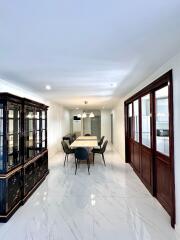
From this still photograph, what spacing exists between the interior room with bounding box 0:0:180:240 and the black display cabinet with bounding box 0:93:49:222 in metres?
0.02

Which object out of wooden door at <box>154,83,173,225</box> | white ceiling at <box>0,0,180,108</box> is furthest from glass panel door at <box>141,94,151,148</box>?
white ceiling at <box>0,0,180,108</box>

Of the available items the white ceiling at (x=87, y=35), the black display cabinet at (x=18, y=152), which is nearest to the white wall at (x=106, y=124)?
the black display cabinet at (x=18, y=152)

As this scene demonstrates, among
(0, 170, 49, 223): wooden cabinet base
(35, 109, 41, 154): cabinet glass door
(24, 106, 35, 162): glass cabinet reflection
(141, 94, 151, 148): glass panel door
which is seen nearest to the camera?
(0, 170, 49, 223): wooden cabinet base

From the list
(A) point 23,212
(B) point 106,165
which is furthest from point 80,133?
(A) point 23,212

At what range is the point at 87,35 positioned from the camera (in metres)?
1.76

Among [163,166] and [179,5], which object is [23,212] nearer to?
[163,166]

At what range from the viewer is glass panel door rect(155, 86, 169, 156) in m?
2.95

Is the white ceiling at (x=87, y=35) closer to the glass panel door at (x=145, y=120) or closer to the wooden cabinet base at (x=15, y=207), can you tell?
the glass panel door at (x=145, y=120)

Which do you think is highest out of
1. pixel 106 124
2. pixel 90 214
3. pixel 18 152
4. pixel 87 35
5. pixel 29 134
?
pixel 87 35

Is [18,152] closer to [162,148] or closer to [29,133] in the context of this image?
[29,133]

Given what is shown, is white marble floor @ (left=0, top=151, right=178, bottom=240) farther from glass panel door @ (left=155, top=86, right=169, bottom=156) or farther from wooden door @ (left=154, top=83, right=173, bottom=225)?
glass panel door @ (left=155, top=86, right=169, bottom=156)

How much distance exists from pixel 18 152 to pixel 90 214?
5.53 feet

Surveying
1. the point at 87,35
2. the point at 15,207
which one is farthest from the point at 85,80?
the point at 15,207

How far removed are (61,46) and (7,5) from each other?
762mm
